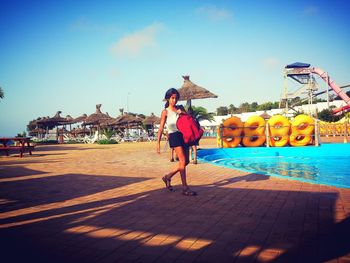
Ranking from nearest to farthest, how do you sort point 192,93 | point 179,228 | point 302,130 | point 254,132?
point 179,228 → point 254,132 → point 302,130 → point 192,93

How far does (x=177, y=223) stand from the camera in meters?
2.76

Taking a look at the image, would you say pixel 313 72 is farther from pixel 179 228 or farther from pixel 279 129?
pixel 179 228

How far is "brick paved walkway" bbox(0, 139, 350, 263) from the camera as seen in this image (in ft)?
6.71

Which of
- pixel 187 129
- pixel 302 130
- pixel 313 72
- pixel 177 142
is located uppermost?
pixel 313 72

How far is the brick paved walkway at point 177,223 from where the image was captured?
2.04 metres

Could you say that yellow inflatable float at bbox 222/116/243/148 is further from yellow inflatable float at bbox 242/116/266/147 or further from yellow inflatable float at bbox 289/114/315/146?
yellow inflatable float at bbox 289/114/315/146

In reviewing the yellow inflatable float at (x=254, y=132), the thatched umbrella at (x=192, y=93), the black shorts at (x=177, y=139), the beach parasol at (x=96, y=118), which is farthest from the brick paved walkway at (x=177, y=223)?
the beach parasol at (x=96, y=118)

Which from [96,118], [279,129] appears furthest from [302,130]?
[96,118]

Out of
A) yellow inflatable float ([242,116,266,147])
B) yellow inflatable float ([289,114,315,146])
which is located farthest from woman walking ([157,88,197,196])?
yellow inflatable float ([289,114,315,146])

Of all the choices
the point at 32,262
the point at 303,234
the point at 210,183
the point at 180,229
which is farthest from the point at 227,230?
the point at 210,183

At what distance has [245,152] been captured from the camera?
472 inches

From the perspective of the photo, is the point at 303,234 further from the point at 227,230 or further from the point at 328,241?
the point at 227,230

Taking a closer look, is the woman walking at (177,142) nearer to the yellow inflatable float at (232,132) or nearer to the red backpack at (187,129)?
the red backpack at (187,129)

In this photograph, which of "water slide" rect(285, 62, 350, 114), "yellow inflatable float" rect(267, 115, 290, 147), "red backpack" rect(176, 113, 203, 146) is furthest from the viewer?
"water slide" rect(285, 62, 350, 114)
